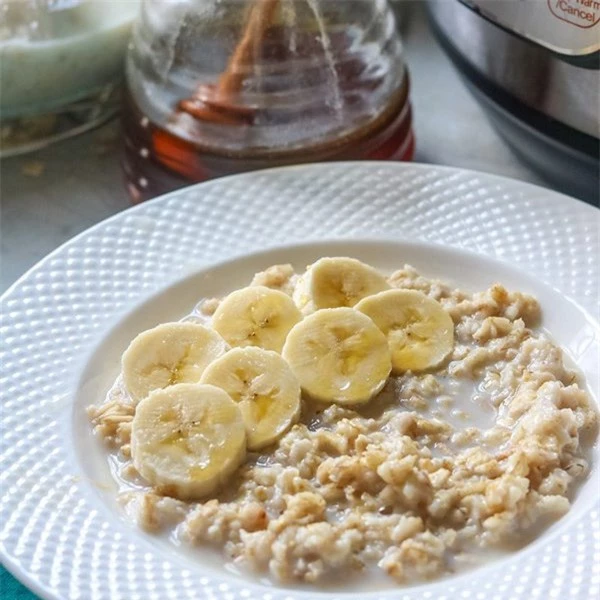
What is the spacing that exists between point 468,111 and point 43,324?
31.1 inches

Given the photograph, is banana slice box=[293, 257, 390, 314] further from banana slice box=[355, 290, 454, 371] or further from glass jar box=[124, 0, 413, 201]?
glass jar box=[124, 0, 413, 201]

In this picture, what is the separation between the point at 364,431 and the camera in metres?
0.99

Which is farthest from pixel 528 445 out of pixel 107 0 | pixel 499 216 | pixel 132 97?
pixel 107 0

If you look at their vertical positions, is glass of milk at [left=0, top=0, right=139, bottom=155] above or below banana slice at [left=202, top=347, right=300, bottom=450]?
above

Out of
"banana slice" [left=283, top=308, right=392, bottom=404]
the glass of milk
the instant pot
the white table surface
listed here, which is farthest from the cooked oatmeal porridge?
the glass of milk

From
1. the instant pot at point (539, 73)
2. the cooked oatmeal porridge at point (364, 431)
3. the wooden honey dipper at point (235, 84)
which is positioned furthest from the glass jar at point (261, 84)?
the cooked oatmeal porridge at point (364, 431)

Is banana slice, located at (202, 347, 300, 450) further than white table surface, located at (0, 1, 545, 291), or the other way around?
white table surface, located at (0, 1, 545, 291)

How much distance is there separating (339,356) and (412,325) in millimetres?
94

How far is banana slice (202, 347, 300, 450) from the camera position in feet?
3.22

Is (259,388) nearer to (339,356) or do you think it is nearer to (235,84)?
(339,356)

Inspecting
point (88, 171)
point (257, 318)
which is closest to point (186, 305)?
point (257, 318)

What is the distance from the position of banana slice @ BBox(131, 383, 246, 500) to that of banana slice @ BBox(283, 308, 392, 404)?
0.09 m

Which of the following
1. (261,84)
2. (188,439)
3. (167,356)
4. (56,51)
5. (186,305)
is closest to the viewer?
(188,439)

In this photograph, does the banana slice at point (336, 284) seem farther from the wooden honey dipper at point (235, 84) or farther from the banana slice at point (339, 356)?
the wooden honey dipper at point (235, 84)
